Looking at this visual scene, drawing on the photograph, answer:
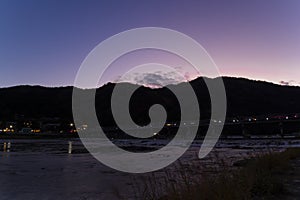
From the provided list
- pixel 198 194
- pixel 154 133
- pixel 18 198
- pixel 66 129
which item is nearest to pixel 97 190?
pixel 18 198

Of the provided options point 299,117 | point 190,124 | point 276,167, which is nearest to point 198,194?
point 276,167

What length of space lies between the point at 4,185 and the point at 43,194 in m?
3.00

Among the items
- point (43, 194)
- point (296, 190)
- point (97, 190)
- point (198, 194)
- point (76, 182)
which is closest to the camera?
point (198, 194)

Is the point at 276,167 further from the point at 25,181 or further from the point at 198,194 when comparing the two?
the point at 25,181

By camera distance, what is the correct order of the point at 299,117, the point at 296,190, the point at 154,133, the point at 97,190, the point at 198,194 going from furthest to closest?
the point at 154,133
the point at 299,117
the point at 97,190
the point at 296,190
the point at 198,194

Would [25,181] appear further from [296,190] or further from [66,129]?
[66,129]

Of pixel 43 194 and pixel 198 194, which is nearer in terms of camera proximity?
pixel 198 194

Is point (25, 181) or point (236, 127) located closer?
point (25, 181)

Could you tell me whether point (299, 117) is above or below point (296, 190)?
above

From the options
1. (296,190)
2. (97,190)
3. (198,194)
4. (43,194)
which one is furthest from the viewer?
(97,190)

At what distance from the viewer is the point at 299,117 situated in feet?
456

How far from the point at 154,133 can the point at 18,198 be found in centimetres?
17815

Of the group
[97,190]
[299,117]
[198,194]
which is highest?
[299,117]

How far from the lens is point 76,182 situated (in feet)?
49.3
